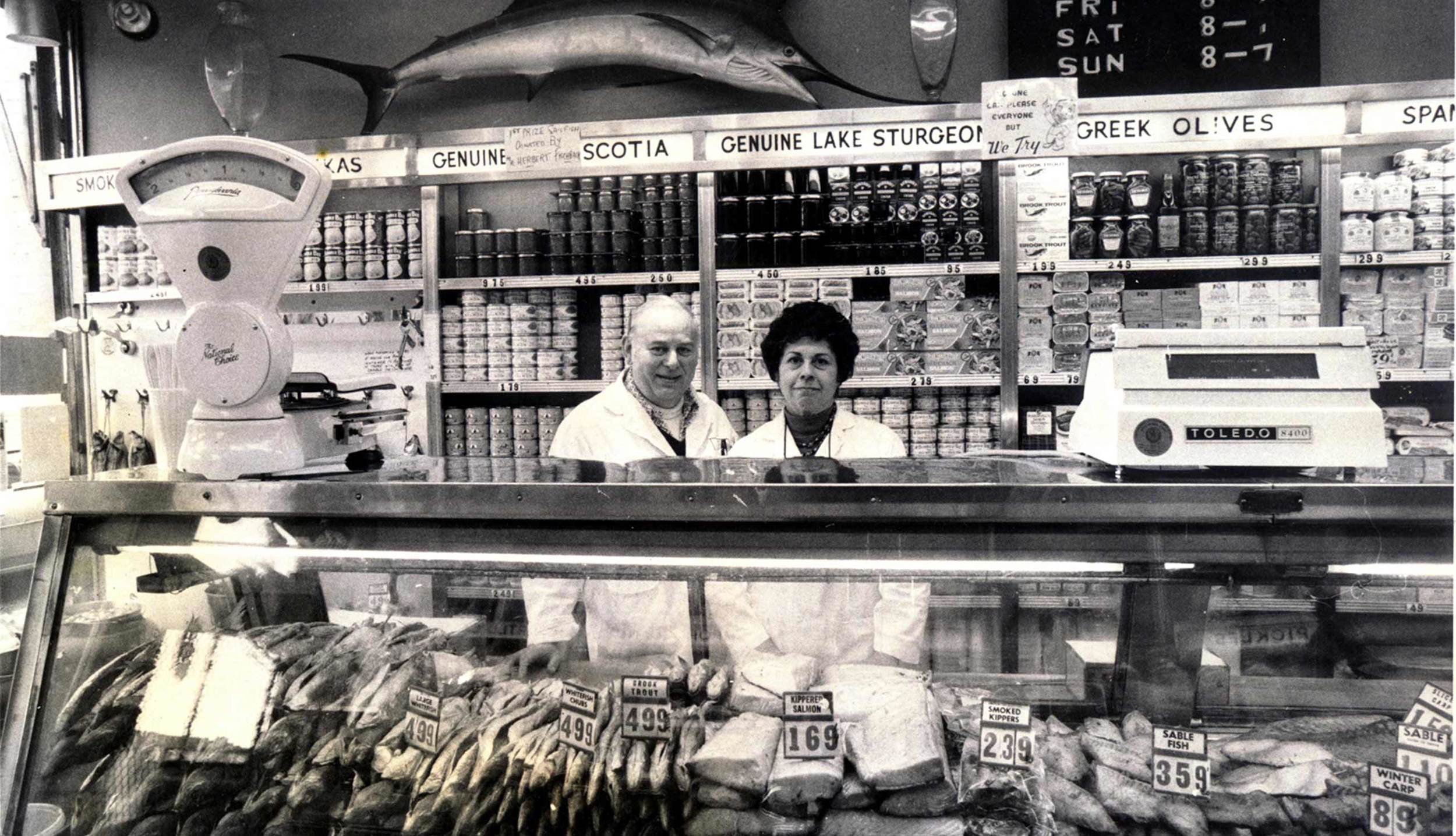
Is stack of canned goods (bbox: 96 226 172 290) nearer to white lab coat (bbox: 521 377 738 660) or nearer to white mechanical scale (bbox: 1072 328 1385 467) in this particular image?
white lab coat (bbox: 521 377 738 660)

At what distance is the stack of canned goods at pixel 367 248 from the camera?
14.6 ft

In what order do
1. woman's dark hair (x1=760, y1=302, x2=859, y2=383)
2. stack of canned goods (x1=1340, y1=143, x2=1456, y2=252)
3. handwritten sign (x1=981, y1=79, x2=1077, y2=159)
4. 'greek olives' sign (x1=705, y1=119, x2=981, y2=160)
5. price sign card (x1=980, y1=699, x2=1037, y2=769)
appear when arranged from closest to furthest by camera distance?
1. price sign card (x1=980, y1=699, x2=1037, y2=769)
2. woman's dark hair (x1=760, y1=302, x2=859, y2=383)
3. handwritten sign (x1=981, y1=79, x2=1077, y2=159)
4. stack of canned goods (x1=1340, y1=143, x2=1456, y2=252)
5. 'greek olives' sign (x1=705, y1=119, x2=981, y2=160)

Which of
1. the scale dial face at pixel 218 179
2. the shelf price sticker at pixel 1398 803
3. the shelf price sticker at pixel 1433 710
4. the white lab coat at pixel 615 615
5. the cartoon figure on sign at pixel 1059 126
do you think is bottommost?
the shelf price sticker at pixel 1398 803

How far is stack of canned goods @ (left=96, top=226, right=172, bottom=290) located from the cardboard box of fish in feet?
12.0

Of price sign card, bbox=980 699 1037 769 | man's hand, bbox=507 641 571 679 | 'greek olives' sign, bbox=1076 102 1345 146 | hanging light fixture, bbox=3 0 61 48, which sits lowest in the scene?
price sign card, bbox=980 699 1037 769

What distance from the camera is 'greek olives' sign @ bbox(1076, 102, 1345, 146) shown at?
151 inches

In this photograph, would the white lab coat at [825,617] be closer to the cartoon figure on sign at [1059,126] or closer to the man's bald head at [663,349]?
the man's bald head at [663,349]

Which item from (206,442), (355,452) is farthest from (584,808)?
(206,442)

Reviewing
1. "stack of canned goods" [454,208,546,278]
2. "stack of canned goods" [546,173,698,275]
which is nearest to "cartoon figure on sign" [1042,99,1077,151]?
"stack of canned goods" [546,173,698,275]

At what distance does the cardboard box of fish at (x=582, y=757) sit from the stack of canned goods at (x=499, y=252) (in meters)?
2.76

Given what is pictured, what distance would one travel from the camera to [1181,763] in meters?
1.52

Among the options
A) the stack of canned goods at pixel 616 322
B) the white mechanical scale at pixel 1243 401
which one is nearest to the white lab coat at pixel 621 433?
the stack of canned goods at pixel 616 322

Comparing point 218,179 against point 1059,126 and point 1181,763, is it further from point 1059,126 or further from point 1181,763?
point 1059,126

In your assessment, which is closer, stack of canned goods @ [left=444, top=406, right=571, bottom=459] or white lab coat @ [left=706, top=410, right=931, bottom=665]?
white lab coat @ [left=706, top=410, right=931, bottom=665]
